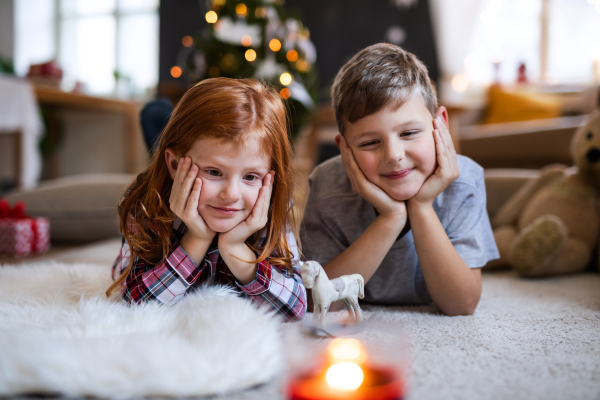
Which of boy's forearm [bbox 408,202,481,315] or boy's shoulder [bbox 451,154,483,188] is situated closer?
boy's forearm [bbox 408,202,481,315]

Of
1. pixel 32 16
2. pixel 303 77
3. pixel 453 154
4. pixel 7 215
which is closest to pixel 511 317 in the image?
pixel 453 154

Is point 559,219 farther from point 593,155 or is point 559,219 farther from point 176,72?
point 176,72

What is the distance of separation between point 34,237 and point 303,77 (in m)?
1.54

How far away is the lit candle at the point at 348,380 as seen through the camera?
→ 426 mm

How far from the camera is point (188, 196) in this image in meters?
0.70

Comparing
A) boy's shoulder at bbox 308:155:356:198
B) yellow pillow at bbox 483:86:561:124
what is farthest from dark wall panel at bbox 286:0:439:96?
boy's shoulder at bbox 308:155:356:198

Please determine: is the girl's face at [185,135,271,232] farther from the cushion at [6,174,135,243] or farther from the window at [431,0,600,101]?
the window at [431,0,600,101]

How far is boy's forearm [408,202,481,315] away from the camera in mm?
799

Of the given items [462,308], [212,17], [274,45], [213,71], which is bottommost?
[462,308]

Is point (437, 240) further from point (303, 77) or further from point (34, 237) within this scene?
point (303, 77)

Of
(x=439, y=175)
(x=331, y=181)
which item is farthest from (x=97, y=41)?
(x=439, y=175)

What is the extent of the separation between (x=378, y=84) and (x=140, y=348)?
55 centimetres

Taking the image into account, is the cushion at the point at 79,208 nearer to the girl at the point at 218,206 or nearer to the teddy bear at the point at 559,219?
the girl at the point at 218,206

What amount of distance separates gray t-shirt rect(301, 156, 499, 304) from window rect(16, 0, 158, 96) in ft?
10.6
